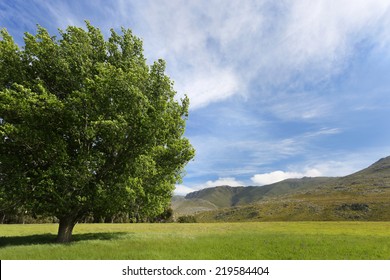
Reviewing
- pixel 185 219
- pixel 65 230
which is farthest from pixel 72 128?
pixel 185 219

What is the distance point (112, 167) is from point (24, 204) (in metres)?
9.02

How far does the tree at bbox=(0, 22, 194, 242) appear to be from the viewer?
24984mm

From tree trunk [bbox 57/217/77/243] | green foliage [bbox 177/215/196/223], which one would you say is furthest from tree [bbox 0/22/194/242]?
green foliage [bbox 177/215/196/223]

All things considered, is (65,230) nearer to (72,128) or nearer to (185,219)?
(72,128)

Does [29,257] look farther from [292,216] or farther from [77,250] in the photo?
[292,216]

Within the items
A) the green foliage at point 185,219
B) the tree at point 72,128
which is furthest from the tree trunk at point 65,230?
the green foliage at point 185,219

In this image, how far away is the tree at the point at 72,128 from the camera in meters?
25.0

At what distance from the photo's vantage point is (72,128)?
26.5 meters

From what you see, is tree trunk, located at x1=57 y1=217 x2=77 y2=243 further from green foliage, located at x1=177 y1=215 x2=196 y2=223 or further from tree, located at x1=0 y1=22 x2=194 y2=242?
green foliage, located at x1=177 y1=215 x2=196 y2=223

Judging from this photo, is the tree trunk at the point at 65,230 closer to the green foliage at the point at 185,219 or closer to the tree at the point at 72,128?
the tree at the point at 72,128

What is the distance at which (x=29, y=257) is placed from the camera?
792 inches

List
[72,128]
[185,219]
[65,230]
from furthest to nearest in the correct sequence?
[185,219]
[65,230]
[72,128]

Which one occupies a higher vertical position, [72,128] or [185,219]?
[72,128]
